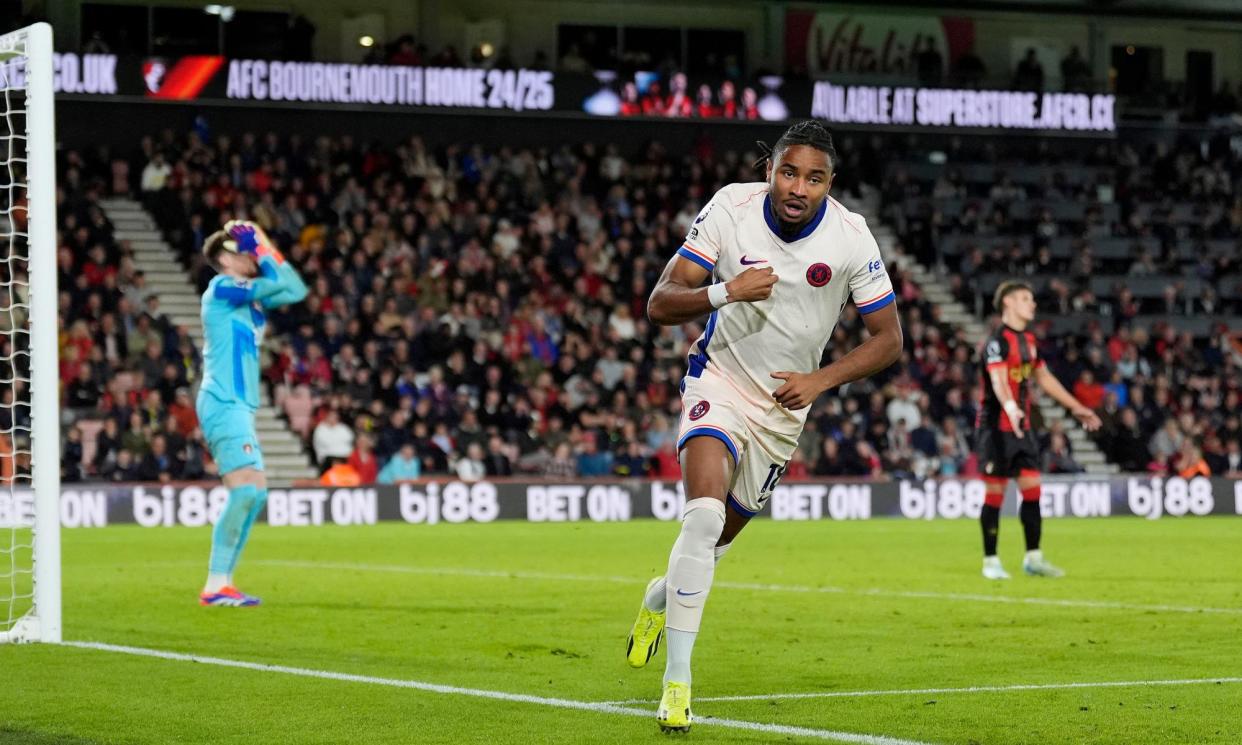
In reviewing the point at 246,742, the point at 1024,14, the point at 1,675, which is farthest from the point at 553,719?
the point at 1024,14

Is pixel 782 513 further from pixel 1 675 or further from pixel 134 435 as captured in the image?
pixel 1 675

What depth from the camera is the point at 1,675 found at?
8.36 metres

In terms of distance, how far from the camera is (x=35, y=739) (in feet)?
21.4

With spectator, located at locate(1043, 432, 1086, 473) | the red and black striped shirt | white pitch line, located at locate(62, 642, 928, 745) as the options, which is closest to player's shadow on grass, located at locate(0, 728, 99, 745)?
white pitch line, located at locate(62, 642, 928, 745)

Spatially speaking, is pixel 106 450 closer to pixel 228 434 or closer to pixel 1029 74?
pixel 228 434

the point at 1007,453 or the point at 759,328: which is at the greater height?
the point at 759,328

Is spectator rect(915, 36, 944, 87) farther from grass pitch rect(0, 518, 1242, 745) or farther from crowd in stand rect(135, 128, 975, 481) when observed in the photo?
grass pitch rect(0, 518, 1242, 745)

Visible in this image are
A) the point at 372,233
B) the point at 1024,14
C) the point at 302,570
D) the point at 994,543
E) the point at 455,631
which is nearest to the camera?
the point at 455,631

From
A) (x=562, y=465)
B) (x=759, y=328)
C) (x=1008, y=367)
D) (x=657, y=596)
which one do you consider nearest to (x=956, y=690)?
(x=657, y=596)

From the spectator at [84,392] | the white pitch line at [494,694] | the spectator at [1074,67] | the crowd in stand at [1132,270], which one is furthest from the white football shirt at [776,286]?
the spectator at [1074,67]

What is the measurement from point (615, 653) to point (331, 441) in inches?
645

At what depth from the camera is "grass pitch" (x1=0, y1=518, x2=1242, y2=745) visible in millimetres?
6848

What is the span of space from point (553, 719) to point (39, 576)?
12.3 ft

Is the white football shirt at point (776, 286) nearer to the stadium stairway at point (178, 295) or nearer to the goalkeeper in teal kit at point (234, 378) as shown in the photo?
the goalkeeper in teal kit at point (234, 378)
